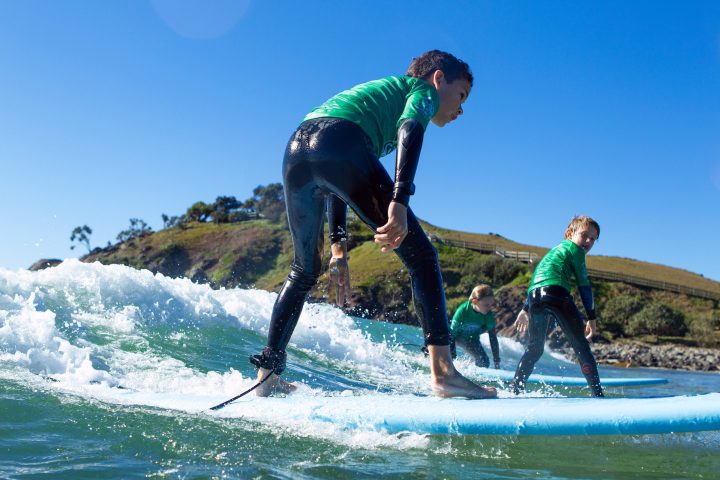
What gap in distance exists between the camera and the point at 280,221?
68.9m

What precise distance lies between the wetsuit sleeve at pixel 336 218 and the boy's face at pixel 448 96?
76 cm

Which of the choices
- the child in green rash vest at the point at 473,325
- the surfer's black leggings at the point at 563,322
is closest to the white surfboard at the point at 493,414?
the surfer's black leggings at the point at 563,322

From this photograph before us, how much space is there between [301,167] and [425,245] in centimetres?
78

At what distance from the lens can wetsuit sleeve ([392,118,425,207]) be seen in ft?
9.66

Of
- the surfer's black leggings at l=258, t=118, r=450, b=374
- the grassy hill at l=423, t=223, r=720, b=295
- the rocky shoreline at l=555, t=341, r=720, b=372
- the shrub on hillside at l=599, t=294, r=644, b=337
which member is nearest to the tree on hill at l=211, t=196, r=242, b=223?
the grassy hill at l=423, t=223, r=720, b=295

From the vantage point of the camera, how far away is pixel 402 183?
2.95m

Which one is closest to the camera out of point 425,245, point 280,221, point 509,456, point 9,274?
point 509,456

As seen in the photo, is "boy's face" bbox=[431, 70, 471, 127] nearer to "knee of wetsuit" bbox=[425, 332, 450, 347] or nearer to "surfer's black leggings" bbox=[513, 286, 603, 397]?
"knee of wetsuit" bbox=[425, 332, 450, 347]

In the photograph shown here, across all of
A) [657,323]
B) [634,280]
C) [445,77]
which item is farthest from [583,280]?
[634,280]

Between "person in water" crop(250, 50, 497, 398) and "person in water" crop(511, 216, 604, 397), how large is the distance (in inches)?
73.5

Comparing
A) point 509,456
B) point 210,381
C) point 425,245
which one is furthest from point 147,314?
point 509,456

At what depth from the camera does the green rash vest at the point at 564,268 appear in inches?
193

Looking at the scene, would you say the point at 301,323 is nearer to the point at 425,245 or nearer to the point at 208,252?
the point at 425,245

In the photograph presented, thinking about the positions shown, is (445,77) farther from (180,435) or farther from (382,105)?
(180,435)
